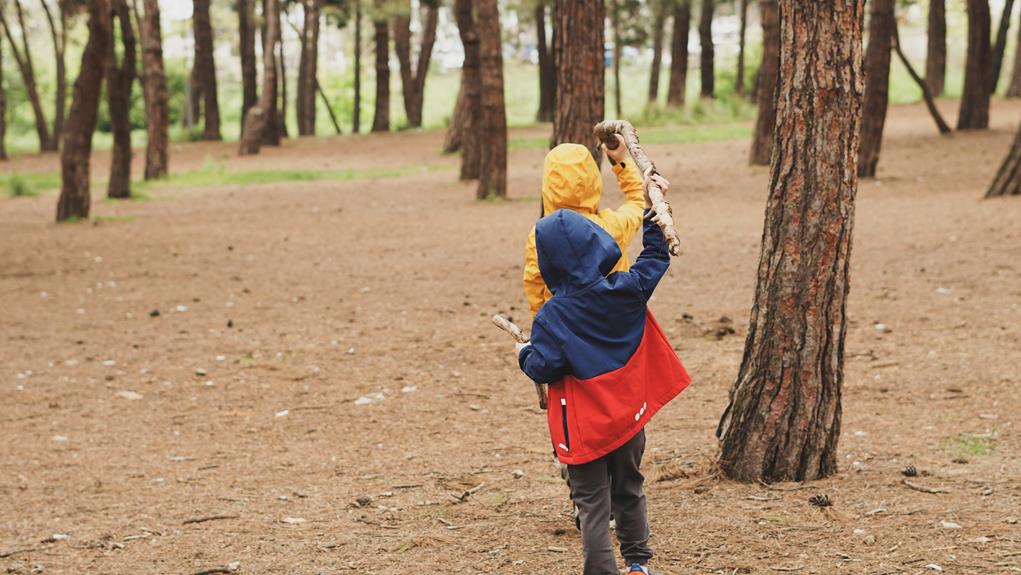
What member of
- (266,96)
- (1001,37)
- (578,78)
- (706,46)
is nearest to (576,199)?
(578,78)

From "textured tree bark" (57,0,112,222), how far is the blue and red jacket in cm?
1425

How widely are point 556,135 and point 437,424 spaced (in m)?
5.06

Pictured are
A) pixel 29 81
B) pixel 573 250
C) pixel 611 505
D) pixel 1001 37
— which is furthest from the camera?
pixel 29 81

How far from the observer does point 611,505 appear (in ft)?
14.4

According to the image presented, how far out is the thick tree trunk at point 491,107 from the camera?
18.5 metres

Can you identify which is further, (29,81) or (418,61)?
(418,61)

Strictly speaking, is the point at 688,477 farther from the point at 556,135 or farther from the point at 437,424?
the point at 556,135

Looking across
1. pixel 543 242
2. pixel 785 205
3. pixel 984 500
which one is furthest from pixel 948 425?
pixel 543 242

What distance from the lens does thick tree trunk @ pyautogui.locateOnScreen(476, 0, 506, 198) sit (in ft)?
60.5

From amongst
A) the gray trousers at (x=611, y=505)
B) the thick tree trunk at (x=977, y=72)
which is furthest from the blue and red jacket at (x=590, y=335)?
the thick tree trunk at (x=977, y=72)

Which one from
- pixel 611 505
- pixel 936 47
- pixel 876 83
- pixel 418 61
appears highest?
pixel 936 47

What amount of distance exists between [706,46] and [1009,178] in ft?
79.3

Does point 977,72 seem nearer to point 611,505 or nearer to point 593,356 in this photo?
point 611,505

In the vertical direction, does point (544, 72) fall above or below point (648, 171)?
above
